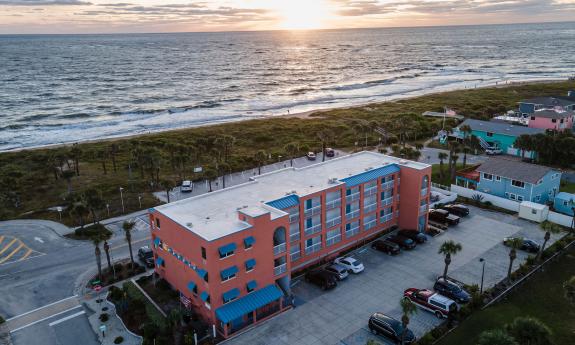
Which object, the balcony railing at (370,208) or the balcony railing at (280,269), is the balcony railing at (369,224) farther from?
the balcony railing at (280,269)

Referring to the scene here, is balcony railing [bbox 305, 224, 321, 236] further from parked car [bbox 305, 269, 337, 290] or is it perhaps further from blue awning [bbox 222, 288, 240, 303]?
blue awning [bbox 222, 288, 240, 303]

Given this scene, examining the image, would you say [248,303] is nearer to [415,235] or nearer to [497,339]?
[497,339]

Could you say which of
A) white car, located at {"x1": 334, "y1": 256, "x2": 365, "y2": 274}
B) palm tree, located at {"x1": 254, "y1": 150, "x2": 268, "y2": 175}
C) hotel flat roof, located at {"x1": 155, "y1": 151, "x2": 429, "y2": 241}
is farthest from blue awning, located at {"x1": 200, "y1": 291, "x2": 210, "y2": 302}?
palm tree, located at {"x1": 254, "y1": 150, "x2": 268, "y2": 175}

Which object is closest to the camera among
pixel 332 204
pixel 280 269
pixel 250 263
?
pixel 250 263

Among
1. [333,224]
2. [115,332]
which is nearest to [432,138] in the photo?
[333,224]

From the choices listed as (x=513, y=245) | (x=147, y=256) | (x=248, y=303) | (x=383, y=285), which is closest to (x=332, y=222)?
(x=383, y=285)
